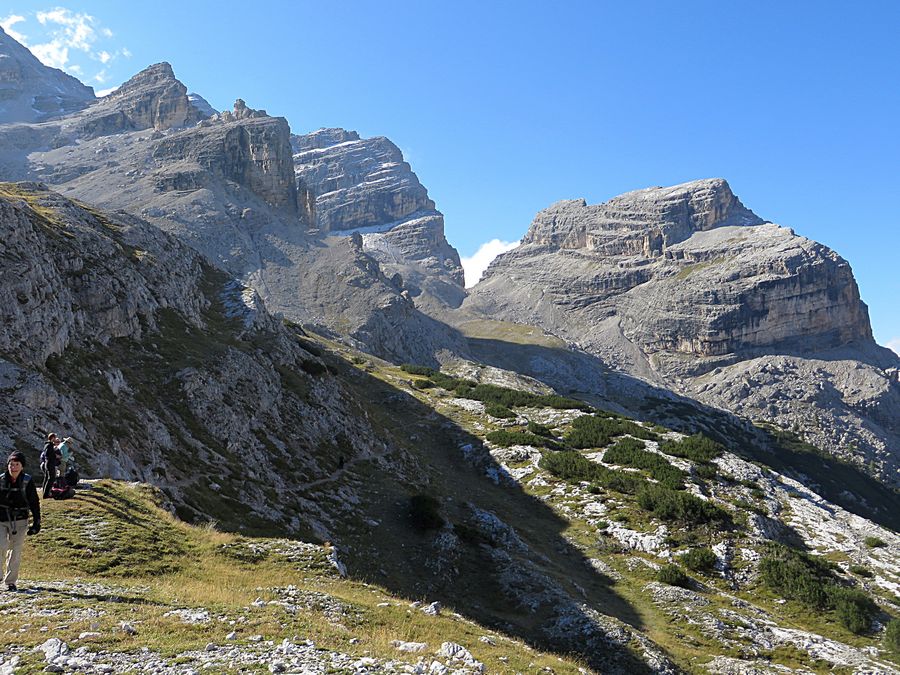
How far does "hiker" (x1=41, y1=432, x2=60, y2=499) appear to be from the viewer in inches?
780

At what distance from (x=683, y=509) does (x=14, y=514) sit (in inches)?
1837

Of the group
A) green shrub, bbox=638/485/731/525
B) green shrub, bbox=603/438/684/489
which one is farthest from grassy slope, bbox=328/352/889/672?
green shrub, bbox=603/438/684/489

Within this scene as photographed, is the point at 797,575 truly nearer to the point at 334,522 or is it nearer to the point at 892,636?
the point at 892,636

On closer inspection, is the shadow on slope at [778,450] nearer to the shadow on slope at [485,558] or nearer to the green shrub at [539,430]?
the green shrub at [539,430]

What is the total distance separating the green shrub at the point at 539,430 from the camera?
231 feet

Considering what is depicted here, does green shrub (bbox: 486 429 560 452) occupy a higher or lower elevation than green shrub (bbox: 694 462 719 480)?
higher

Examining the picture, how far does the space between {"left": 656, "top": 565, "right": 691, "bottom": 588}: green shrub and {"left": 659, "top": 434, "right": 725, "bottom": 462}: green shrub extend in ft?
79.8

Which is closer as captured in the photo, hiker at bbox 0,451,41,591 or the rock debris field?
the rock debris field

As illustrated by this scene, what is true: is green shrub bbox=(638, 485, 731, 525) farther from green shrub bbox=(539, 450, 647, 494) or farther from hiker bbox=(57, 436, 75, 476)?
hiker bbox=(57, 436, 75, 476)

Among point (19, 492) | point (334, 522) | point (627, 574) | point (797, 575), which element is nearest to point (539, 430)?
point (627, 574)

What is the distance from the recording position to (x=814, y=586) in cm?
3747

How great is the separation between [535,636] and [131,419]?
25.8 m

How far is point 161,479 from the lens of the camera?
98.2 feet

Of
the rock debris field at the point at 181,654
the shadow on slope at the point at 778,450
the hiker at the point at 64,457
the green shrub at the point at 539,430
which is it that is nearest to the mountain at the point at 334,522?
the rock debris field at the point at 181,654
